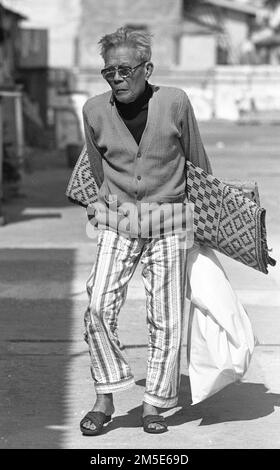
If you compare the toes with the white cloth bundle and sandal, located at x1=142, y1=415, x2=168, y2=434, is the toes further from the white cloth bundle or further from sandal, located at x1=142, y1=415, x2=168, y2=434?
the white cloth bundle

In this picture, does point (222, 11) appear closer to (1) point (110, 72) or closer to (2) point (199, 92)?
(2) point (199, 92)

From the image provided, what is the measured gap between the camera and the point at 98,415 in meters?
6.11

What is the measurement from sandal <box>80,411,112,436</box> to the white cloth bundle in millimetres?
444

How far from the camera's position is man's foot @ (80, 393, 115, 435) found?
19.9ft

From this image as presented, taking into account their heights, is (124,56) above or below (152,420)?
above

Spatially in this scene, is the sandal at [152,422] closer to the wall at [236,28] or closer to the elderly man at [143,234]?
the elderly man at [143,234]

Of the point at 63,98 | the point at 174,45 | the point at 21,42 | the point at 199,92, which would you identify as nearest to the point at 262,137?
the point at 63,98

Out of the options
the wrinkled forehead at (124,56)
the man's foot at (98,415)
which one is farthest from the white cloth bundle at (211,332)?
the wrinkled forehead at (124,56)

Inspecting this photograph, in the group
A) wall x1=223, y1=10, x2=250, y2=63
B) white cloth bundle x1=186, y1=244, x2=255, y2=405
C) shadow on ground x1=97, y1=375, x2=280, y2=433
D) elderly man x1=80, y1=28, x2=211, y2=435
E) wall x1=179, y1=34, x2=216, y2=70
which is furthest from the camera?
wall x1=223, y1=10, x2=250, y2=63

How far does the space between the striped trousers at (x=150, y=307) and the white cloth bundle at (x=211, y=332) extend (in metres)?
0.10

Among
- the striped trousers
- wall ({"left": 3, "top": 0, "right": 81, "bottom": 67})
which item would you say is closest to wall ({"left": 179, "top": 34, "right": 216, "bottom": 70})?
wall ({"left": 3, "top": 0, "right": 81, "bottom": 67})

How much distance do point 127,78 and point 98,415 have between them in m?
1.59

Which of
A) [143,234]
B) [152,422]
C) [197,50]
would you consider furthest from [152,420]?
[197,50]

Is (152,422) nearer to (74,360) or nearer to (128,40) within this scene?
(74,360)
